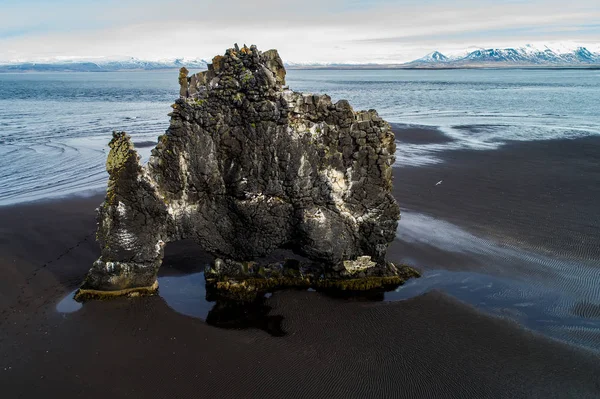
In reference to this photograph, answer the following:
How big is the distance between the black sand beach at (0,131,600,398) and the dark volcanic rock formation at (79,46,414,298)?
1744 millimetres

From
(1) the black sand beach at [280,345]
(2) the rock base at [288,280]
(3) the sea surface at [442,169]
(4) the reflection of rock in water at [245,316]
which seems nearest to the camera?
(1) the black sand beach at [280,345]

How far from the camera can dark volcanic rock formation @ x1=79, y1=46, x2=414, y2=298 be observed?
14.8m

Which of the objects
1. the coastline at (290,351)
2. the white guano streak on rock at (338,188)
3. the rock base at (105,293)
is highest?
the white guano streak on rock at (338,188)

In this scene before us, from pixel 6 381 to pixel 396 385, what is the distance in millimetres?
10660

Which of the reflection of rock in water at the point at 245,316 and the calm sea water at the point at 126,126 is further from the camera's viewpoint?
the calm sea water at the point at 126,126

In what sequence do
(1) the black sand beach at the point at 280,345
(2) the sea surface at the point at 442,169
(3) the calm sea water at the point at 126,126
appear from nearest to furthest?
1. (1) the black sand beach at the point at 280,345
2. (2) the sea surface at the point at 442,169
3. (3) the calm sea water at the point at 126,126

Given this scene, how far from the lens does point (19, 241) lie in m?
20.0

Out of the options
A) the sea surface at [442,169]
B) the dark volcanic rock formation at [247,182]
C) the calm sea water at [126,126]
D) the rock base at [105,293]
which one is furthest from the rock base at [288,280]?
the calm sea water at [126,126]

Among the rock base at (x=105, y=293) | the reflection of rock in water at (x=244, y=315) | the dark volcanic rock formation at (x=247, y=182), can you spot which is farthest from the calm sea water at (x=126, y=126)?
the reflection of rock in water at (x=244, y=315)

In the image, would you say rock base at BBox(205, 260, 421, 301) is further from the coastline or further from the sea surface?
the sea surface

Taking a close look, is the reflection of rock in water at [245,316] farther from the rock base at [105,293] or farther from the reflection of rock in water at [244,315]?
the rock base at [105,293]

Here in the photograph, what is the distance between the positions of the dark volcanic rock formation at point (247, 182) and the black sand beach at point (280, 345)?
1.74 metres

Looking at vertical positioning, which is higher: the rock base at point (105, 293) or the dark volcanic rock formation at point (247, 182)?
the dark volcanic rock formation at point (247, 182)

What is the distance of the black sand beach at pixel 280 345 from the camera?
1205cm
